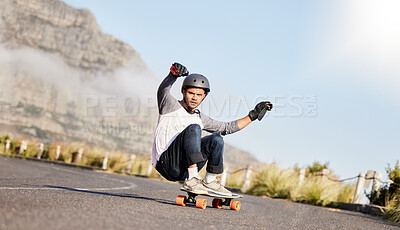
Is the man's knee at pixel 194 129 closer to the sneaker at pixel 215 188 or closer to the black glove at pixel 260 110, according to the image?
the sneaker at pixel 215 188

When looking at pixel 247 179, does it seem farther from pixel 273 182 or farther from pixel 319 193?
pixel 319 193

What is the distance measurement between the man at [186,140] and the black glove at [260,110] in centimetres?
74

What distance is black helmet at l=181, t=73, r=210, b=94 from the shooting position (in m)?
5.88

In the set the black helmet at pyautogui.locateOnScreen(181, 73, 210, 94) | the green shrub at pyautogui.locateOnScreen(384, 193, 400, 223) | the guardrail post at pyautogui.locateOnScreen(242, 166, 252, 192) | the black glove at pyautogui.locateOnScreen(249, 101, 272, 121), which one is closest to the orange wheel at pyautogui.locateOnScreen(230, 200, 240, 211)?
the black glove at pyautogui.locateOnScreen(249, 101, 272, 121)

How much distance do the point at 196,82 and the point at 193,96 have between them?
172 mm

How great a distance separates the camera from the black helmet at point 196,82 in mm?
5875

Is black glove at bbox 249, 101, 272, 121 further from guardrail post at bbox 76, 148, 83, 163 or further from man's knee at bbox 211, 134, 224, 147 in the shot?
guardrail post at bbox 76, 148, 83, 163

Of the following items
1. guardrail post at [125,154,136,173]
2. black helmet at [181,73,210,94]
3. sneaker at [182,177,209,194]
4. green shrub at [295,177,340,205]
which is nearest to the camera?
sneaker at [182,177,209,194]

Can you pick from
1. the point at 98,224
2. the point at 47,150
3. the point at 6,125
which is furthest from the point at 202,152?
the point at 6,125

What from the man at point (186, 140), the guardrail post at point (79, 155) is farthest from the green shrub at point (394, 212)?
→ the guardrail post at point (79, 155)

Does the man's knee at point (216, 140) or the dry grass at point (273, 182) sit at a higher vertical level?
the man's knee at point (216, 140)

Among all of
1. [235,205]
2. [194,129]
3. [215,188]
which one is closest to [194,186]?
[215,188]

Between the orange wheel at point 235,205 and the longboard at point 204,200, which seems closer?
the longboard at point 204,200

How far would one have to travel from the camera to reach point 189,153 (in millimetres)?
5496
